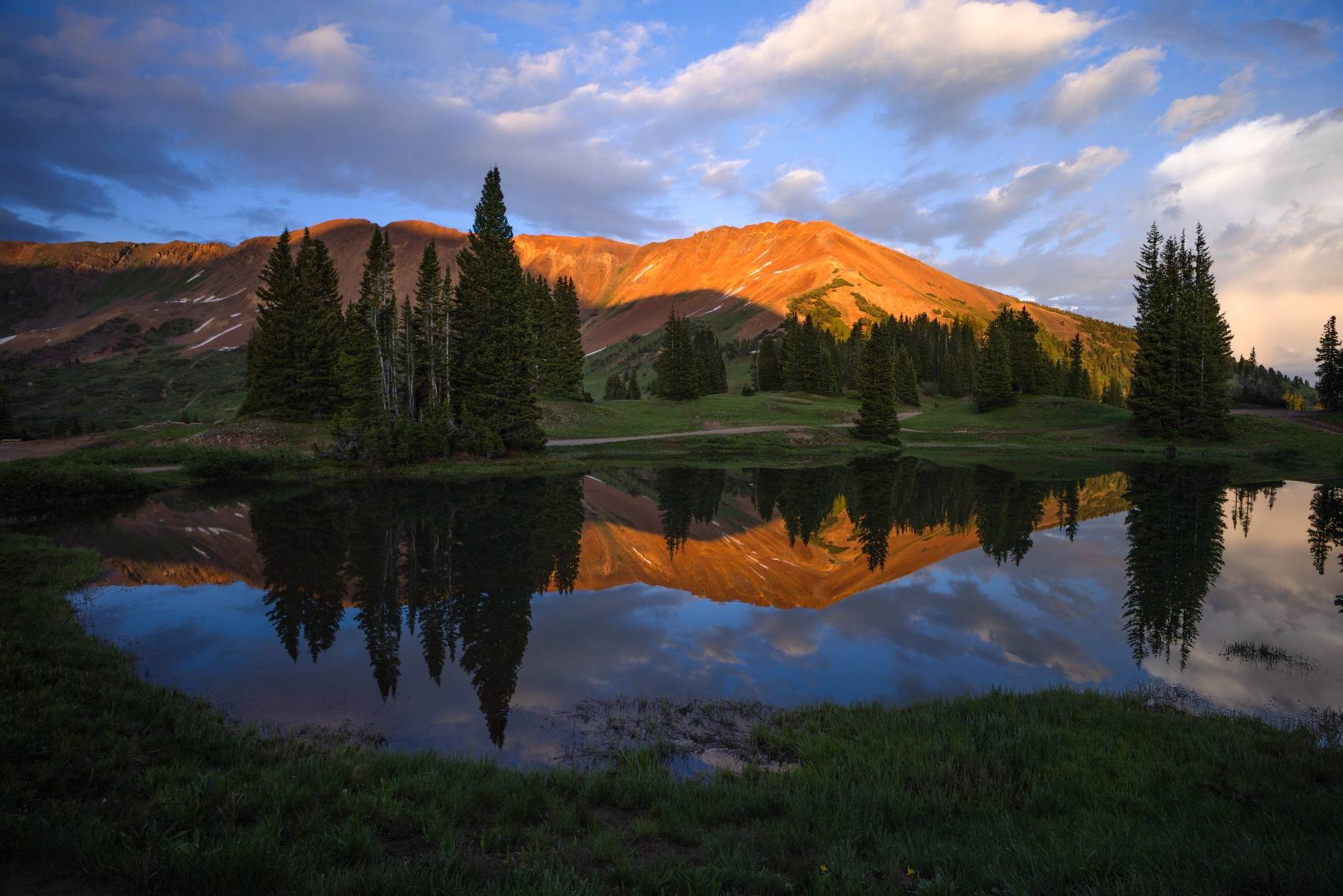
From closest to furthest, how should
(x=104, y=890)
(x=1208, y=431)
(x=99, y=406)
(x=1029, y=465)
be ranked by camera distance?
(x=104, y=890) → (x=1029, y=465) → (x=1208, y=431) → (x=99, y=406)

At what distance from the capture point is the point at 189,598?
1581 cm

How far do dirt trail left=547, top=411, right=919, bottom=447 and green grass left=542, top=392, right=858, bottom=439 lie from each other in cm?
120

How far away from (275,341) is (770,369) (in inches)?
2925

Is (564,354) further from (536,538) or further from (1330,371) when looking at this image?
(1330,371)

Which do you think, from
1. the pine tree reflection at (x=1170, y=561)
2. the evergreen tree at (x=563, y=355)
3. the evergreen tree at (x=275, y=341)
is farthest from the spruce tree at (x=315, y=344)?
the pine tree reflection at (x=1170, y=561)

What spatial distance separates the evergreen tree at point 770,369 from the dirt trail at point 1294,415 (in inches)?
2262

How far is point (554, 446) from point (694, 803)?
47.5 metres

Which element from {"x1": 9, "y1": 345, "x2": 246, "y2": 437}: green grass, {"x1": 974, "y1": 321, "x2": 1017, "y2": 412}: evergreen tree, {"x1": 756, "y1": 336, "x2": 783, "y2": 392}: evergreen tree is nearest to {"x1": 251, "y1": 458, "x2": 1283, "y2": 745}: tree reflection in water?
{"x1": 974, "y1": 321, "x2": 1017, "y2": 412}: evergreen tree

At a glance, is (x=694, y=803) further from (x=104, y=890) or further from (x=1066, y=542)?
(x=1066, y=542)

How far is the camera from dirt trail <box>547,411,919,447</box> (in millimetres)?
57094

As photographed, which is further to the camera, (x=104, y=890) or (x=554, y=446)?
(x=554, y=446)

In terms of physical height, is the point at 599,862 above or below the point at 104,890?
below

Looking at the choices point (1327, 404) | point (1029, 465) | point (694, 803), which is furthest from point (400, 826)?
point (1327, 404)

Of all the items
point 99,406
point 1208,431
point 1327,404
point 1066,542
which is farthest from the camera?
point 99,406
